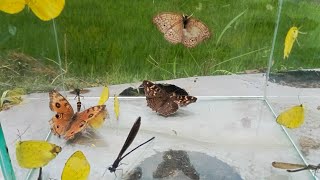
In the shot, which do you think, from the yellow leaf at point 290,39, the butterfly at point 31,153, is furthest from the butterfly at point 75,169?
the yellow leaf at point 290,39

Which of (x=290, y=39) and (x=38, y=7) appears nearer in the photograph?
(x=38, y=7)

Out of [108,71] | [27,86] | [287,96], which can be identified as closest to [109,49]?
[108,71]

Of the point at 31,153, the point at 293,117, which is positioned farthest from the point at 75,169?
the point at 293,117

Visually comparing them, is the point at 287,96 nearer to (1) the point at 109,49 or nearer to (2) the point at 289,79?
(2) the point at 289,79

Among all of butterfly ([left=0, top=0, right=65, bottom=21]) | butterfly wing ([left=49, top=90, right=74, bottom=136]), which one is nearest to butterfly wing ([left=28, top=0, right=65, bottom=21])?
butterfly ([left=0, top=0, right=65, bottom=21])

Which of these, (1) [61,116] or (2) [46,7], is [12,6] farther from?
(1) [61,116]

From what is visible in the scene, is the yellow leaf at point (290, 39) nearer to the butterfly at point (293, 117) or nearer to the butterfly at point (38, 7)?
the butterfly at point (293, 117)

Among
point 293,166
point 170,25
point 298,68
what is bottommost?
point 293,166
